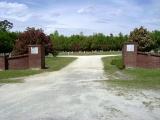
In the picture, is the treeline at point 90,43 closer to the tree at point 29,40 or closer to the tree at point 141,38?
the tree at point 141,38

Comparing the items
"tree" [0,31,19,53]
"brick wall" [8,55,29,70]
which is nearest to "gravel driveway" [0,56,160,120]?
"brick wall" [8,55,29,70]

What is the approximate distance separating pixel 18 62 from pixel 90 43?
7152 centimetres

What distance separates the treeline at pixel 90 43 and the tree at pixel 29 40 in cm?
5215

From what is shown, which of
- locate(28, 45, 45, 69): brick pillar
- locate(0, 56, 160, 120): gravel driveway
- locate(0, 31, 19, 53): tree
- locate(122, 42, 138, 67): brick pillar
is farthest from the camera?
locate(0, 31, 19, 53): tree

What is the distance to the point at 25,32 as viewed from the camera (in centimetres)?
4762

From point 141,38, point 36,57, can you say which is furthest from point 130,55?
point 141,38

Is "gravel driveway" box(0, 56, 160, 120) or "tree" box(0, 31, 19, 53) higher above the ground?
"tree" box(0, 31, 19, 53)

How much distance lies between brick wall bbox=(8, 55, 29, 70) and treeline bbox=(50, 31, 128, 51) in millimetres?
70065

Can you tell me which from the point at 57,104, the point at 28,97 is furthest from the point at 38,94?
the point at 57,104

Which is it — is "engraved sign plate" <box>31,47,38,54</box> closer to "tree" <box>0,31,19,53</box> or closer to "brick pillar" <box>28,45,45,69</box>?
"brick pillar" <box>28,45,45,69</box>

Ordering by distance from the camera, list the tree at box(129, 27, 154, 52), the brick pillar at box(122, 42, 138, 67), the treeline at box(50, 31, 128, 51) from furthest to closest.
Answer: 1. the treeline at box(50, 31, 128, 51)
2. the tree at box(129, 27, 154, 52)
3. the brick pillar at box(122, 42, 138, 67)

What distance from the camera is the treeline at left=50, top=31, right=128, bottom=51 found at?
334 ft

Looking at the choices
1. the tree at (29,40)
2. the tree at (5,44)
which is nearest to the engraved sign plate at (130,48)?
the tree at (29,40)

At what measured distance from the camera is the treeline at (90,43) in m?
102
